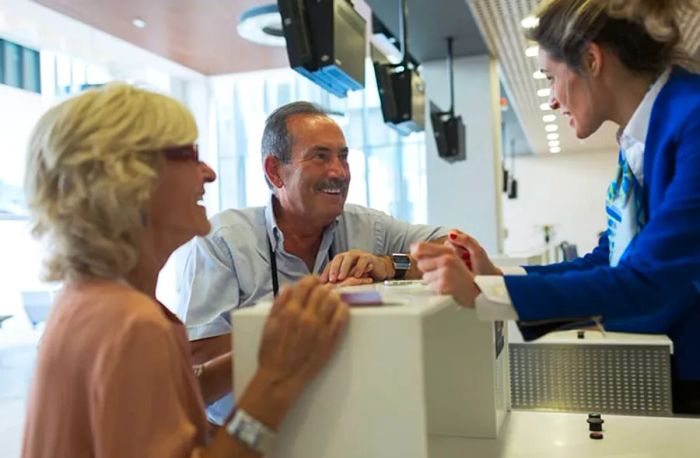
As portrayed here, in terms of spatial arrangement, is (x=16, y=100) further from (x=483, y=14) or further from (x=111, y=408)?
(x=111, y=408)

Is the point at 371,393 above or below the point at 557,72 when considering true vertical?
below

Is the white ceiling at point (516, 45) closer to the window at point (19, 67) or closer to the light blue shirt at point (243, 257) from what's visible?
the light blue shirt at point (243, 257)

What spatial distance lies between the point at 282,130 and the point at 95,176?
3.15 ft

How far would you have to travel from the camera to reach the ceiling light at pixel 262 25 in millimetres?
3861

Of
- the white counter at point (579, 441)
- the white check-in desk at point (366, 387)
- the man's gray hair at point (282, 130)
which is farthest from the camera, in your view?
the man's gray hair at point (282, 130)

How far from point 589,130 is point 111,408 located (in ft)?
3.00

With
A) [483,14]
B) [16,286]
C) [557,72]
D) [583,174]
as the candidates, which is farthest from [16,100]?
[583,174]

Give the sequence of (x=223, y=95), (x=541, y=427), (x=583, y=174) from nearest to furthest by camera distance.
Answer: (x=541, y=427), (x=223, y=95), (x=583, y=174)

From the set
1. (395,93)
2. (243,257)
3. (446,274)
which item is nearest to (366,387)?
(446,274)

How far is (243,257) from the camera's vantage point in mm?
1643

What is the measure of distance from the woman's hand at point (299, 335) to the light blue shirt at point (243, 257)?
2.17 feet

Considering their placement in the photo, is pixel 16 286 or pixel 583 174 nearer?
pixel 16 286

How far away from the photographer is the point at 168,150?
0.98m

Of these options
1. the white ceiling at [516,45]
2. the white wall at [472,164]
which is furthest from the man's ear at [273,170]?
the white wall at [472,164]
